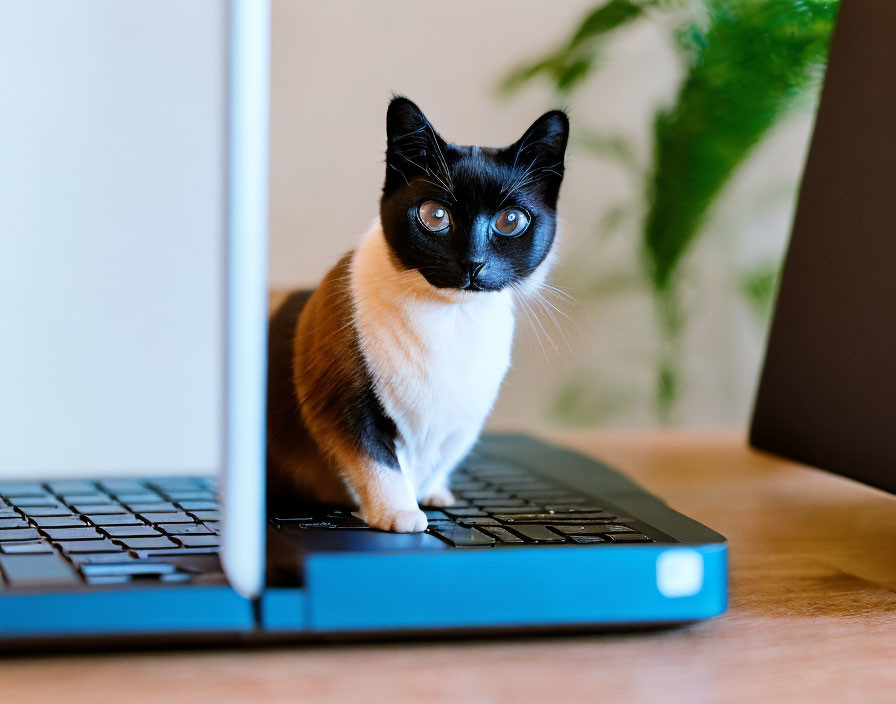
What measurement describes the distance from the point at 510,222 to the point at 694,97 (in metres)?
0.73

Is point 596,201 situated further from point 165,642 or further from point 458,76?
point 165,642

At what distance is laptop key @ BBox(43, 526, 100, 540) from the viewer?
0.47 metres

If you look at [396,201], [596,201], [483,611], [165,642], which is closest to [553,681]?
[483,611]

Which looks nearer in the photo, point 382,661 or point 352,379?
point 382,661

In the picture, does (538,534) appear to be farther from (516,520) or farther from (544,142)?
(544,142)

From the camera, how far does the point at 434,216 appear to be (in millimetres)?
530

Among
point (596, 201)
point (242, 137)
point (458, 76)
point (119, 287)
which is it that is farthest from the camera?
point (596, 201)

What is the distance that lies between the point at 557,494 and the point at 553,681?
22 centimetres

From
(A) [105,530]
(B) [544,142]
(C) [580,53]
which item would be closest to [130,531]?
(A) [105,530]

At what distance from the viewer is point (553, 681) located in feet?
1.29

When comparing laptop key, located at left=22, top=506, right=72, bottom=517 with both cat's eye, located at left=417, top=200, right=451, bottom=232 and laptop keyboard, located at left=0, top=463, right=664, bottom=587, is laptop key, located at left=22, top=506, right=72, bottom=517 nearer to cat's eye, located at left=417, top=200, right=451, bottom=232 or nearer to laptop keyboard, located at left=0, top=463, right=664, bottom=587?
laptop keyboard, located at left=0, top=463, right=664, bottom=587

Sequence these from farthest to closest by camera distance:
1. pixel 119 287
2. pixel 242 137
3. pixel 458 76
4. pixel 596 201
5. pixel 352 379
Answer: pixel 596 201
pixel 458 76
pixel 119 287
pixel 352 379
pixel 242 137

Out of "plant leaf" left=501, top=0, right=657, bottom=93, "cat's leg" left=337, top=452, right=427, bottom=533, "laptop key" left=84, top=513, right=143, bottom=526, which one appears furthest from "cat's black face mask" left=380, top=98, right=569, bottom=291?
"plant leaf" left=501, top=0, right=657, bottom=93

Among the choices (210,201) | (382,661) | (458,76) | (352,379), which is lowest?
(382,661)
